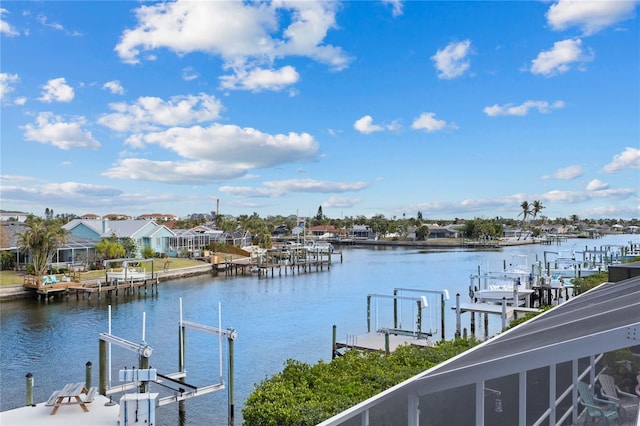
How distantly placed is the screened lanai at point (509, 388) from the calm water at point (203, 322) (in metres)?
10.4

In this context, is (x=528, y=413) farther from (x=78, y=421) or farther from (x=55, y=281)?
(x=55, y=281)

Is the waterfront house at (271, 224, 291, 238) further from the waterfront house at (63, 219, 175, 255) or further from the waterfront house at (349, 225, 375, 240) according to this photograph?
the waterfront house at (63, 219, 175, 255)

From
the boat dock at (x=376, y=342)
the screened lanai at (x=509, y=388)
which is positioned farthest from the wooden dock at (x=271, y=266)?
the screened lanai at (x=509, y=388)

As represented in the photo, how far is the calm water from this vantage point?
17.2 m

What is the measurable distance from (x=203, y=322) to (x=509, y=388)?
24473mm

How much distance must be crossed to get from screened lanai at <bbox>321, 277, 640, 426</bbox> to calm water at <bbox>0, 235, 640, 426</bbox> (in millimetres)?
10350

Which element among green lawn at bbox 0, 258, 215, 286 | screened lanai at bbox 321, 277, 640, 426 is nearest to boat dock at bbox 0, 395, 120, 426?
screened lanai at bbox 321, 277, 640, 426

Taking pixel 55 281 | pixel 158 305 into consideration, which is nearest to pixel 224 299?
pixel 158 305

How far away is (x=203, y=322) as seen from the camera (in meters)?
27.6

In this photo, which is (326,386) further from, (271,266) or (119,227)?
(119,227)

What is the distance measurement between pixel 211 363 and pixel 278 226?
123 meters

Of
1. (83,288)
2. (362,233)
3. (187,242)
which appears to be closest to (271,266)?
(187,242)

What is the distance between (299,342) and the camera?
22391 millimetres

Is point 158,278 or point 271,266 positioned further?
point 271,266
